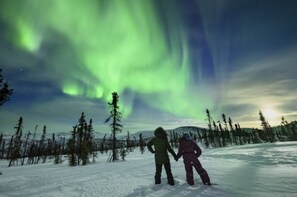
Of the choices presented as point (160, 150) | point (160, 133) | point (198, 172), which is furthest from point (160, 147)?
point (198, 172)

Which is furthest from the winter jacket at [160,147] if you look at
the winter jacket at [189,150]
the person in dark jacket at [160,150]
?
the winter jacket at [189,150]

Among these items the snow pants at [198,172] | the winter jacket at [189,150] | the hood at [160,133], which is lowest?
the snow pants at [198,172]

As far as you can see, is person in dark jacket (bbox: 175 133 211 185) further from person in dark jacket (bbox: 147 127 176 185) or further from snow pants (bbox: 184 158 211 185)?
person in dark jacket (bbox: 147 127 176 185)

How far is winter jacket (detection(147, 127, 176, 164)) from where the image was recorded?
6262 mm

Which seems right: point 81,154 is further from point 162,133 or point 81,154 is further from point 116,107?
point 162,133

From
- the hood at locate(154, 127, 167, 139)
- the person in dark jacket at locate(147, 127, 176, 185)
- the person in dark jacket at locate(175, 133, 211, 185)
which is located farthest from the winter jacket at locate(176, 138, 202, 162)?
the hood at locate(154, 127, 167, 139)

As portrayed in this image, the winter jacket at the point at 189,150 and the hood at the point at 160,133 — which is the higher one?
the hood at the point at 160,133

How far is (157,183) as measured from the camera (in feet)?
20.0

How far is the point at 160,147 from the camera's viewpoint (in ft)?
21.1

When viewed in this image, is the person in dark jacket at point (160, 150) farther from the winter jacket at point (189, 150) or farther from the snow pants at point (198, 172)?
the snow pants at point (198, 172)

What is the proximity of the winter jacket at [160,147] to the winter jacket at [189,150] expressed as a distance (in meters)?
0.35

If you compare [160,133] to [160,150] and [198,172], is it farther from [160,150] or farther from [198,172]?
[198,172]

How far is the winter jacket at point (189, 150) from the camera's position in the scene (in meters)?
6.05

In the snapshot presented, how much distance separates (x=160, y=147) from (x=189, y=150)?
1.01m
